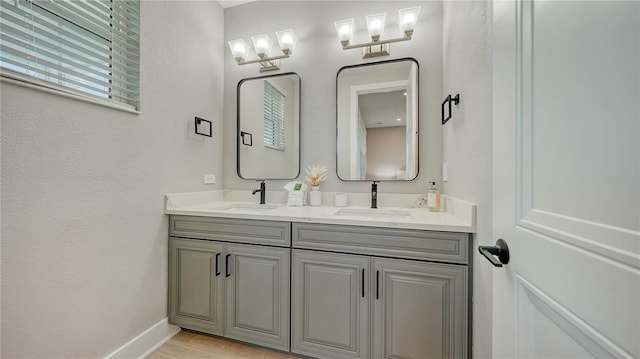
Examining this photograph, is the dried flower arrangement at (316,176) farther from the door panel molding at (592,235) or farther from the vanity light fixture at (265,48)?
the door panel molding at (592,235)

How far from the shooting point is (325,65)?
1994mm

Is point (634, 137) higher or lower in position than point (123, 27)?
lower

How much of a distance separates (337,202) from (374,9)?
1538 millimetres

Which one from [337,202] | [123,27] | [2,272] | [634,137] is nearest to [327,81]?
[337,202]

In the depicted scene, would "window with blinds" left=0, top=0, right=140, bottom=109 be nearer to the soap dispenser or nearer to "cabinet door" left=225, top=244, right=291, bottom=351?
"cabinet door" left=225, top=244, right=291, bottom=351

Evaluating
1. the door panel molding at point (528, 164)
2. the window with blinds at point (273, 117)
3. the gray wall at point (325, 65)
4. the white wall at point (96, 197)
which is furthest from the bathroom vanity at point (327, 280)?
the window with blinds at point (273, 117)

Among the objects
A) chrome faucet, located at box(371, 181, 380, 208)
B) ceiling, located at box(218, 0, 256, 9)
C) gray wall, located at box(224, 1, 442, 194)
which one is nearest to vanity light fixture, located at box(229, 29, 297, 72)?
gray wall, located at box(224, 1, 442, 194)

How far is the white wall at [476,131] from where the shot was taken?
919mm

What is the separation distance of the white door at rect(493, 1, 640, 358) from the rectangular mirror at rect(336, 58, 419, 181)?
3.74 ft

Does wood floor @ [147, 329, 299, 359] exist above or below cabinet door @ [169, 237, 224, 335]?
below

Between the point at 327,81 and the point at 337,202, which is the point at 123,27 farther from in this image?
the point at 337,202

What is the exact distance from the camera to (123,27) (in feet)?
4.68

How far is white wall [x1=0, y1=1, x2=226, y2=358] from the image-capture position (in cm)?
100

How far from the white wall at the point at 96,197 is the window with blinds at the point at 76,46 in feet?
0.23
